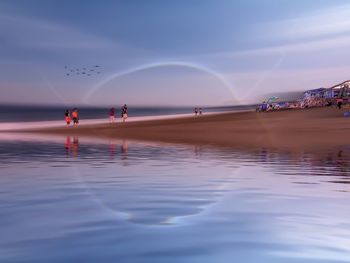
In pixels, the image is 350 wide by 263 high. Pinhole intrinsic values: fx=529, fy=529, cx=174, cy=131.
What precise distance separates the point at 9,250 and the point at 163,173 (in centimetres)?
862

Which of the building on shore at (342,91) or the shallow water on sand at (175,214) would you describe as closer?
the shallow water on sand at (175,214)

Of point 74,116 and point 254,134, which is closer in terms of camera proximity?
point 254,134

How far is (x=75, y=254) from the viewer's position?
5695mm

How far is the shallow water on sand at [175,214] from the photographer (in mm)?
5852

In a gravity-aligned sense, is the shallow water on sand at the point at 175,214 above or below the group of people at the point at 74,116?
below

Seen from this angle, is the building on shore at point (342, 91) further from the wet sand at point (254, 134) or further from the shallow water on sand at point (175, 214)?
the shallow water on sand at point (175, 214)

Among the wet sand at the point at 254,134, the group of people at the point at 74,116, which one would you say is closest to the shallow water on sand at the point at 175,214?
the wet sand at the point at 254,134

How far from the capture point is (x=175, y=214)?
8.25m

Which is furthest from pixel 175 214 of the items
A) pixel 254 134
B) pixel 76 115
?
pixel 76 115

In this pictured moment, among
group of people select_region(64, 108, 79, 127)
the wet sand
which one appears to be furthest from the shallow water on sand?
group of people select_region(64, 108, 79, 127)

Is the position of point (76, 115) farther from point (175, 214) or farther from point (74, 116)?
point (175, 214)

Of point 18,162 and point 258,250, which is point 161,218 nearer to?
point 258,250

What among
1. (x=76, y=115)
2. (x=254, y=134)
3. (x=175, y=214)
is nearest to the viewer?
(x=175, y=214)

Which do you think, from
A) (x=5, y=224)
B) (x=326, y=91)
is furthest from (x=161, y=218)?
(x=326, y=91)
